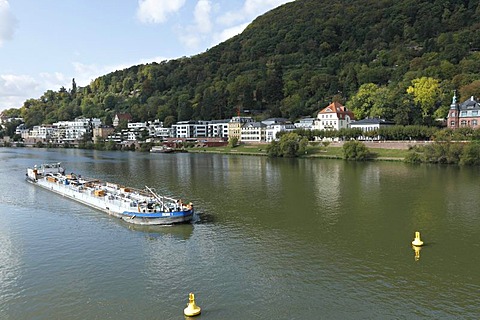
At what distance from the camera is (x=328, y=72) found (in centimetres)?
12406

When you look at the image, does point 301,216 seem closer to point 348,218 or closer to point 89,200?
point 348,218

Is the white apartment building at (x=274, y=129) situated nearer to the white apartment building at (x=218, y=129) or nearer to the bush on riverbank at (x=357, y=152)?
the white apartment building at (x=218, y=129)

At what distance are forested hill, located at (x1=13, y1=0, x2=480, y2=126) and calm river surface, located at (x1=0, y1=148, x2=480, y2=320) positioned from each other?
5190cm

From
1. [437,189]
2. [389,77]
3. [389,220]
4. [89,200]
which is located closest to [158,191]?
[89,200]

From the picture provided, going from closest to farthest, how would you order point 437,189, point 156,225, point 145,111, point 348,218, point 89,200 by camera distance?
point 156,225
point 348,218
point 89,200
point 437,189
point 145,111

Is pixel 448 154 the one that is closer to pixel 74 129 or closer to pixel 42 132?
pixel 74 129

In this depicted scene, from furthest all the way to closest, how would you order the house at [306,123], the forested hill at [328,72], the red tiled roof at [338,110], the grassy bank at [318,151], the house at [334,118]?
the house at [306,123] → the forested hill at [328,72] → the red tiled roof at [338,110] → the house at [334,118] → the grassy bank at [318,151]

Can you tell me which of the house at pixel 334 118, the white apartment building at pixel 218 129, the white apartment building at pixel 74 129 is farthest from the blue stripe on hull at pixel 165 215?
the white apartment building at pixel 74 129

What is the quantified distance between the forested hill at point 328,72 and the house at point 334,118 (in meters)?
3.27

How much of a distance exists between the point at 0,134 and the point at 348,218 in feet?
598

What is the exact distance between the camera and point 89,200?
32281mm

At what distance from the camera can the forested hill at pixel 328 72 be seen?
85.1 meters

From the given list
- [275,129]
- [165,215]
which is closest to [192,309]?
[165,215]

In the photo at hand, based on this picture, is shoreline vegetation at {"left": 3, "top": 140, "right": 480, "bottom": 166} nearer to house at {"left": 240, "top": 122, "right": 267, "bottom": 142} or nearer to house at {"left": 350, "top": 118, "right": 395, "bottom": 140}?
house at {"left": 350, "top": 118, "right": 395, "bottom": 140}
